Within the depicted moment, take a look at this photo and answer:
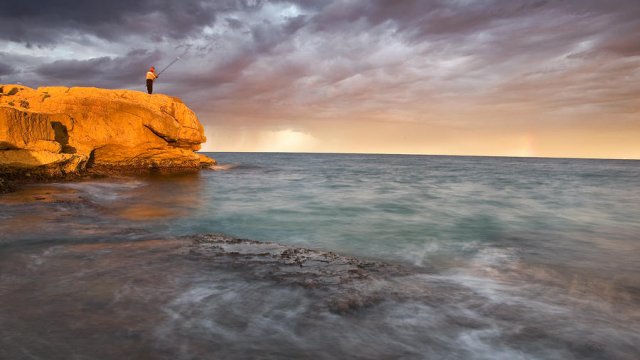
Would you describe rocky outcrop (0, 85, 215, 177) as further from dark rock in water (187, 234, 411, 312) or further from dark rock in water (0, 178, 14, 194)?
dark rock in water (187, 234, 411, 312)

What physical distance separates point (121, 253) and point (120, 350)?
3355 mm

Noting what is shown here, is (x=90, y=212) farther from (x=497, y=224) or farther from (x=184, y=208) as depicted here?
(x=497, y=224)

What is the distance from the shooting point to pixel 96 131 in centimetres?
2236

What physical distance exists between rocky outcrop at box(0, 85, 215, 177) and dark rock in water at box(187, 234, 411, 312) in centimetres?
1287

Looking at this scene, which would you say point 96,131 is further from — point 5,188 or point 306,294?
point 306,294

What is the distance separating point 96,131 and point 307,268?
21411 millimetres

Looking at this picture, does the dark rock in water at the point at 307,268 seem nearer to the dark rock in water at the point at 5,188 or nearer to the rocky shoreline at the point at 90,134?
→ the dark rock in water at the point at 5,188

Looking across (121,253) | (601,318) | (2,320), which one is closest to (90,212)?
(121,253)

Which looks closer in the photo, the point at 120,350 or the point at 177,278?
the point at 120,350

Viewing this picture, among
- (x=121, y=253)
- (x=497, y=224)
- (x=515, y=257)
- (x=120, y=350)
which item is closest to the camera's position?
(x=120, y=350)

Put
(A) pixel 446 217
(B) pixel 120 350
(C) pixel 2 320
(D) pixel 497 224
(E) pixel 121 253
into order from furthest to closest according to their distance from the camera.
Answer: (A) pixel 446 217, (D) pixel 497 224, (E) pixel 121 253, (C) pixel 2 320, (B) pixel 120 350

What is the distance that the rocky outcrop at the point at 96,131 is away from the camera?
1590 cm

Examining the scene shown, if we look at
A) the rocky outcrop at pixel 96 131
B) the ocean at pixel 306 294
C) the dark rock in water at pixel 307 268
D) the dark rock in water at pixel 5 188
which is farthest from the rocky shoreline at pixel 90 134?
the dark rock in water at pixel 307 268

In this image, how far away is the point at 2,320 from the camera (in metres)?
3.63
